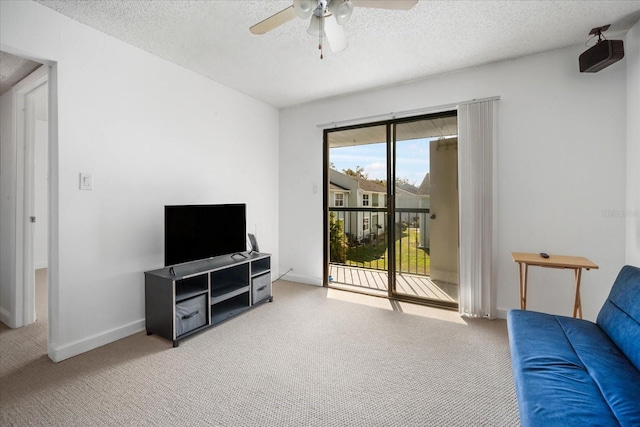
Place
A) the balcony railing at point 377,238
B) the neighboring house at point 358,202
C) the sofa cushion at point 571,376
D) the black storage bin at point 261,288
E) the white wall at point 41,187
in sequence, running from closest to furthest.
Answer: the sofa cushion at point 571,376 → the black storage bin at point 261,288 → the balcony railing at point 377,238 → the neighboring house at point 358,202 → the white wall at point 41,187

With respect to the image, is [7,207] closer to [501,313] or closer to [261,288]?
[261,288]

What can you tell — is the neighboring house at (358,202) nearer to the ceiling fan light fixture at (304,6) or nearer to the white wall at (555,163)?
the white wall at (555,163)

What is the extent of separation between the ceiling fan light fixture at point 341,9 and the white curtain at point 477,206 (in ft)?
6.35

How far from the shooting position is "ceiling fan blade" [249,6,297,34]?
1.60 metres

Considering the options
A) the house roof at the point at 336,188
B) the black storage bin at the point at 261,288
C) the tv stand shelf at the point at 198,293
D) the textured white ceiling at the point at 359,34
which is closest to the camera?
the textured white ceiling at the point at 359,34

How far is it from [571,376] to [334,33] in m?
2.16

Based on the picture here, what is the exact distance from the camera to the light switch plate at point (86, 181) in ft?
7.23

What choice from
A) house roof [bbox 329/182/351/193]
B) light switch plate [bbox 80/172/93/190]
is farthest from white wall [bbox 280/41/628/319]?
light switch plate [bbox 80/172/93/190]

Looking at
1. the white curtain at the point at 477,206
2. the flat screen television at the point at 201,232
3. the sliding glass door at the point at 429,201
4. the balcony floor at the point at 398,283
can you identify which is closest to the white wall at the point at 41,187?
the flat screen television at the point at 201,232

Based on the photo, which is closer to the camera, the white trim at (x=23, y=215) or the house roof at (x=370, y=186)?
the white trim at (x=23, y=215)

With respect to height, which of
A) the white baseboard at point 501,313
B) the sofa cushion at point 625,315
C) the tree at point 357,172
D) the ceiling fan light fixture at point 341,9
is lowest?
the white baseboard at point 501,313

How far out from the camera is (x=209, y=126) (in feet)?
10.5

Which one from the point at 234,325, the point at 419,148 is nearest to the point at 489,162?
the point at 419,148

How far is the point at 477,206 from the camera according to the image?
2.86 metres
